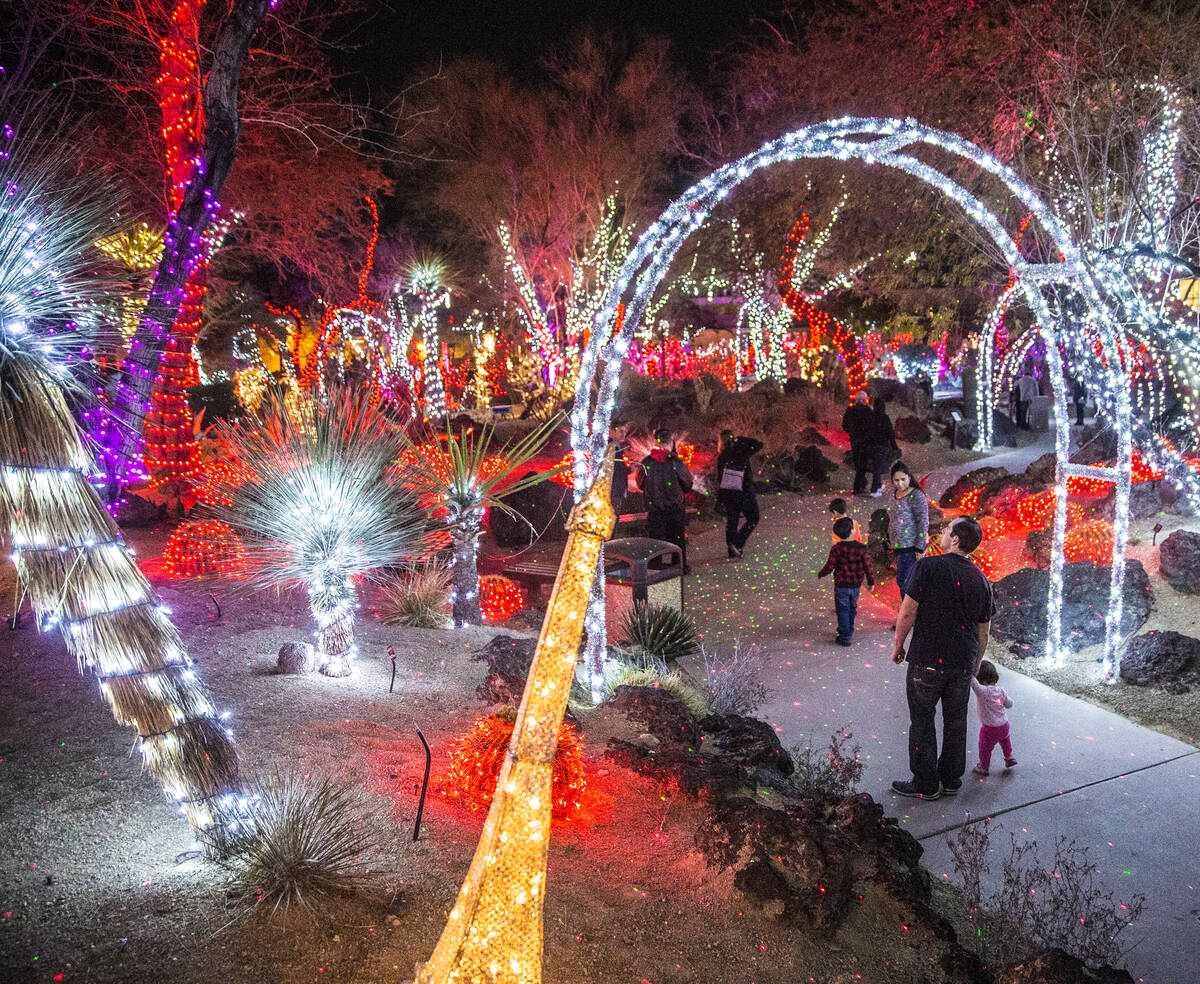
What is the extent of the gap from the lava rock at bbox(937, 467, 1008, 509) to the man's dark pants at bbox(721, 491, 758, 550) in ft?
13.1

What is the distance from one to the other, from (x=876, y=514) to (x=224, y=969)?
9.99 metres

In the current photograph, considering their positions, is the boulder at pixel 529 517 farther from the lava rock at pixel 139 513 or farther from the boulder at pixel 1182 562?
the boulder at pixel 1182 562

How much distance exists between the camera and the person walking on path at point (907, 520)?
25.5 feet

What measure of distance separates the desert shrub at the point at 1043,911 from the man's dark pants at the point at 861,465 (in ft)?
34.1

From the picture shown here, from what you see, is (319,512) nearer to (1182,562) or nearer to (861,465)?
(1182,562)

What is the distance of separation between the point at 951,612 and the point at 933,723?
2.29 feet

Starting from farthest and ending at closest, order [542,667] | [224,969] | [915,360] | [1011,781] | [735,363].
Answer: [915,360] → [735,363] → [1011,781] → [224,969] → [542,667]

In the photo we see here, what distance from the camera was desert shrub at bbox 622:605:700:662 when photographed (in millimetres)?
7305

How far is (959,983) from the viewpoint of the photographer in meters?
3.13

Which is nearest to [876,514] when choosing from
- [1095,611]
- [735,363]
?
[1095,611]

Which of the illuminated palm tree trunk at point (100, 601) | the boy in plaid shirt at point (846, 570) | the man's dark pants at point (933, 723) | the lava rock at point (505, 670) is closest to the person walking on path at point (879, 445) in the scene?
the boy in plaid shirt at point (846, 570)

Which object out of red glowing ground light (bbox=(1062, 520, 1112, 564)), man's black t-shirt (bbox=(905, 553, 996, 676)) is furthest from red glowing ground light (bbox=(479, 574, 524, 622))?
red glowing ground light (bbox=(1062, 520, 1112, 564))

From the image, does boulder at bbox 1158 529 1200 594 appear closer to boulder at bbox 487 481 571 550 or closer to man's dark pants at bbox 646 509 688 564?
man's dark pants at bbox 646 509 688 564

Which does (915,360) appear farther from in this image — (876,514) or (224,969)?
(224,969)
